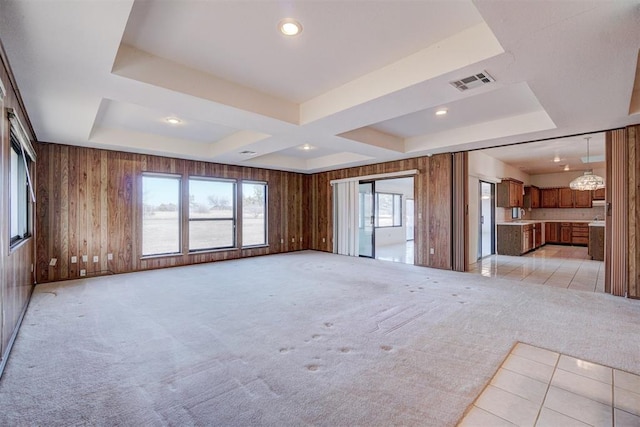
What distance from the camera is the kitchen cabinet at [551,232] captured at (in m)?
10.0

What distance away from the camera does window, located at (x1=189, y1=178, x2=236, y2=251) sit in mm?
6574

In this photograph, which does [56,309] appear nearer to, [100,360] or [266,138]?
[100,360]

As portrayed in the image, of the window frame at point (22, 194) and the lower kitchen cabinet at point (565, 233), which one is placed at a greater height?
the window frame at point (22, 194)

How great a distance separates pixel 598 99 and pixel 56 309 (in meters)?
6.51

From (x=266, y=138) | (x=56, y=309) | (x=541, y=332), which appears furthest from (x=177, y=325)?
(x=541, y=332)

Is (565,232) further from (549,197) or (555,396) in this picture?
(555,396)

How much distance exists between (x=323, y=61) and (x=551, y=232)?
36.5 ft

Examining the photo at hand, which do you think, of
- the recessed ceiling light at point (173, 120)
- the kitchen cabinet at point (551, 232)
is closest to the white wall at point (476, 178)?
the kitchen cabinet at point (551, 232)

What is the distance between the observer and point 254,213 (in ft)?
A: 25.4

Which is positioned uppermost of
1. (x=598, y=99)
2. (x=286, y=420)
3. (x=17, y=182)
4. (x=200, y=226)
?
(x=598, y=99)

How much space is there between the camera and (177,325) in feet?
9.91

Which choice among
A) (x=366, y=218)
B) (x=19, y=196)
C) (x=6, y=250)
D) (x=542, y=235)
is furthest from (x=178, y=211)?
(x=542, y=235)

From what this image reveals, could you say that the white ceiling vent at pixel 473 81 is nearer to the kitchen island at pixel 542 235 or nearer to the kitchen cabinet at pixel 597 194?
the kitchen island at pixel 542 235

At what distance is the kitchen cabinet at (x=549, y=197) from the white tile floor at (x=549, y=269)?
301cm
